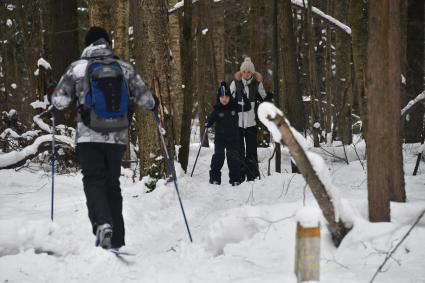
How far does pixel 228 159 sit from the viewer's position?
834cm

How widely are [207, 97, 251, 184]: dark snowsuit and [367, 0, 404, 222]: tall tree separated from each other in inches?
176

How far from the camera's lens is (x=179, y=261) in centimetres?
427

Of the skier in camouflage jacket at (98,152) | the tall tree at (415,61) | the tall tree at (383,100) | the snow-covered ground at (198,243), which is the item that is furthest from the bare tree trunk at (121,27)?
the tall tree at (383,100)

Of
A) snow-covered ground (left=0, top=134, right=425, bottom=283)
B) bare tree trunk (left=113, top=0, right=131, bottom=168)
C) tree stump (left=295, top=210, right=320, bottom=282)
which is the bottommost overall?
snow-covered ground (left=0, top=134, right=425, bottom=283)

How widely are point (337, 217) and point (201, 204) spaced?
3.14 meters

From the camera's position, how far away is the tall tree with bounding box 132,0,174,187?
6.70m

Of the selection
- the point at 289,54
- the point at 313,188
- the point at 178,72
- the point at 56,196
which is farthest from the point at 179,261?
the point at 178,72

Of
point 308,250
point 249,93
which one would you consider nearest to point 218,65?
point 249,93

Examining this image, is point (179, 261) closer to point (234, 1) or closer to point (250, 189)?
point (250, 189)

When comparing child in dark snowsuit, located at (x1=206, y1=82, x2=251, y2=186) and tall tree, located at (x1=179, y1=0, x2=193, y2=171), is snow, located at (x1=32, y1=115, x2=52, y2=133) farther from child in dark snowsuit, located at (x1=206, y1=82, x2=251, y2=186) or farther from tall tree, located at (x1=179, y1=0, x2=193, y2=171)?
child in dark snowsuit, located at (x1=206, y1=82, x2=251, y2=186)

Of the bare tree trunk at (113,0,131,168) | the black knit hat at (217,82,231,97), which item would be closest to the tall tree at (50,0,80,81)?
the bare tree trunk at (113,0,131,168)

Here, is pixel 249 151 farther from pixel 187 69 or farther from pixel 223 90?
pixel 187 69

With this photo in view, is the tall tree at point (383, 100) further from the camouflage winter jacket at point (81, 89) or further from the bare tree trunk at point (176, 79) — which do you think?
the bare tree trunk at point (176, 79)

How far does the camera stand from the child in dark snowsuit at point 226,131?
830 cm
